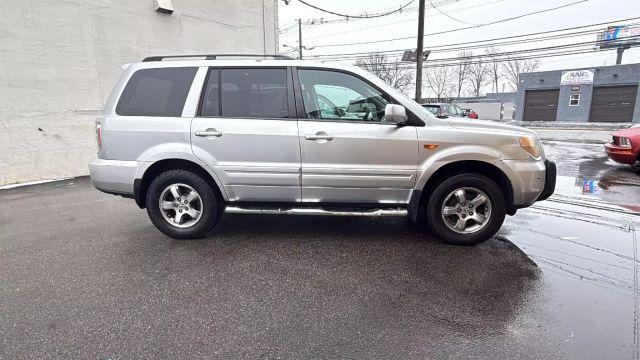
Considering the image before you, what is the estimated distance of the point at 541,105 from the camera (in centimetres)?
3138

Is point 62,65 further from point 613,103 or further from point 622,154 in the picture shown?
point 613,103

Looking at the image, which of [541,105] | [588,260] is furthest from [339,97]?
[541,105]

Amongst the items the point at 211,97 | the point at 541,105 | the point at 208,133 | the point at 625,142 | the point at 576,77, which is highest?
the point at 576,77

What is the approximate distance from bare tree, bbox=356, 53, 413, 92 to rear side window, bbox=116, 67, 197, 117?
42244mm

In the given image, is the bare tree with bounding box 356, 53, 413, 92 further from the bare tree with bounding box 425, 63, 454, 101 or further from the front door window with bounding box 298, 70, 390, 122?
the front door window with bounding box 298, 70, 390, 122

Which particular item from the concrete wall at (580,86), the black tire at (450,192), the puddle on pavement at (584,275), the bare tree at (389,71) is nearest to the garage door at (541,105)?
the concrete wall at (580,86)

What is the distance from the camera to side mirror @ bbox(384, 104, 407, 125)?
3.64 metres

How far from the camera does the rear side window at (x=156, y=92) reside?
161 inches

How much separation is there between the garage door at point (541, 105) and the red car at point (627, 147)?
26.2m

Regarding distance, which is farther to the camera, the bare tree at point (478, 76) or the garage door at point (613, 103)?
the bare tree at point (478, 76)

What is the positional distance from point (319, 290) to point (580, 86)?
34.1m

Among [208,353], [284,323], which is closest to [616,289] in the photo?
[284,323]

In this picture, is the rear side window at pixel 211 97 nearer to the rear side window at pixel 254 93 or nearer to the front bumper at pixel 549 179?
the rear side window at pixel 254 93

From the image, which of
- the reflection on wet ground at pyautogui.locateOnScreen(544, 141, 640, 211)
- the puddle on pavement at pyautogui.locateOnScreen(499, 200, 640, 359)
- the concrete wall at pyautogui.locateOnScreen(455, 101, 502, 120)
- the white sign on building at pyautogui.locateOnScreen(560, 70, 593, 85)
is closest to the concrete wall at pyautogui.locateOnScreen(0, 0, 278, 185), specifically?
the puddle on pavement at pyautogui.locateOnScreen(499, 200, 640, 359)
